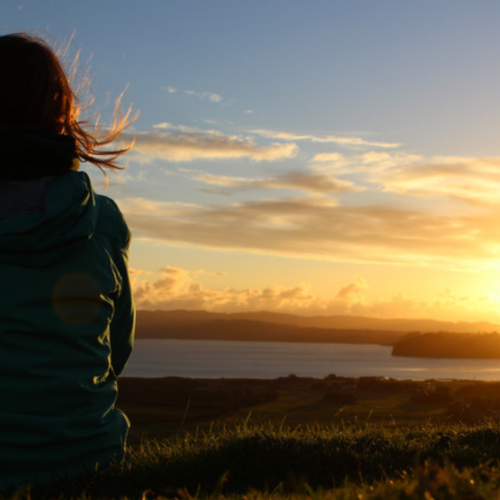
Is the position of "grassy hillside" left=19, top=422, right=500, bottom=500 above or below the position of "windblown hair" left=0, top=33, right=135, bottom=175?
below

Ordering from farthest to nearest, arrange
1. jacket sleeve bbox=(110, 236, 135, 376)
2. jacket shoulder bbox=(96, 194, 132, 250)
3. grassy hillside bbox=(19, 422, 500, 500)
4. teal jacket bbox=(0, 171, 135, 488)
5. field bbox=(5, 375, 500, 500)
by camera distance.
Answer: jacket sleeve bbox=(110, 236, 135, 376)
jacket shoulder bbox=(96, 194, 132, 250)
teal jacket bbox=(0, 171, 135, 488)
grassy hillside bbox=(19, 422, 500, 500)
field bbox=(5, 375, 500, 500)

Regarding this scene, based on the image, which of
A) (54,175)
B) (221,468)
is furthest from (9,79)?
(221,468)

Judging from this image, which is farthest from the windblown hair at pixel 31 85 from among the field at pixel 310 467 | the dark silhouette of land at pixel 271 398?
the dark silhouette of land at pixel 271 398

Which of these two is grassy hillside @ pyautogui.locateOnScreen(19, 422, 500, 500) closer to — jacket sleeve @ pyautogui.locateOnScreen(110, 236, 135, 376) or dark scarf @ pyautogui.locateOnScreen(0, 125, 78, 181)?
jacket sleeve @ pyautogui.locateOnScreen(110, 236, 135, 376)

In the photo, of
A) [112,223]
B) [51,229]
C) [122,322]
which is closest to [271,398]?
[122,322]

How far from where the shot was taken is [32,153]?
283 centimetres

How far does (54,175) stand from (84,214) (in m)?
0.28

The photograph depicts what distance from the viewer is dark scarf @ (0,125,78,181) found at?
9.09 ft

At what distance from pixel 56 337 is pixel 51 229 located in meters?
0.52

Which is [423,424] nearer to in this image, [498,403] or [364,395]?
[498,403]

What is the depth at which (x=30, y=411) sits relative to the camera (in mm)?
2695

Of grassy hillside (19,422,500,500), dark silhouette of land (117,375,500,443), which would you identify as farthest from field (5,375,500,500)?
→ dark silhouette of land (117,375,500,443)

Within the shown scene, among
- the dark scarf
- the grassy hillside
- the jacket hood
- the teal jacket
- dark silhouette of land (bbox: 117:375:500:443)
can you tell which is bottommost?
dark silhouette of land (bbox: 117:375:500:443)

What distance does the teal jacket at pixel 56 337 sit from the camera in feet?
8.79
